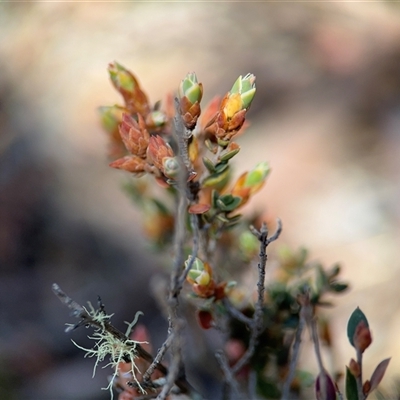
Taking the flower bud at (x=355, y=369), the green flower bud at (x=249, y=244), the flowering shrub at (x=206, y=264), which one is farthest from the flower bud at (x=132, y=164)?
the flower bud at (x=355, y=369)

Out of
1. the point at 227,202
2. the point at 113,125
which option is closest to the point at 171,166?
the point at 227,202

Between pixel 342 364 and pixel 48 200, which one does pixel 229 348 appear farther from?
pixel 48 200

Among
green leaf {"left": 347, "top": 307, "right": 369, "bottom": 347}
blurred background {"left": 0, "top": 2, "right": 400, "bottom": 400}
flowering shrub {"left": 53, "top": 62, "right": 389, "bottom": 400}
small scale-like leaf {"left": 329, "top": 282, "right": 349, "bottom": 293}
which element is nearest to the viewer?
flowering shrub {"left": 53, "top": 62, "right": 389, "bottom": 400}

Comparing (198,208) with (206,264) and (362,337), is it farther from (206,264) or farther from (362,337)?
(362,337)

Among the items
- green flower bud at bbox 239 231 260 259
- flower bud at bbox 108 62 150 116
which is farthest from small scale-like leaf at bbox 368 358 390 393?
flower bud at bbox 108 62 150 116

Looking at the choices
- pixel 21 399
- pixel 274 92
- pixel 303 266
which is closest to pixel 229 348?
pixel 303 266

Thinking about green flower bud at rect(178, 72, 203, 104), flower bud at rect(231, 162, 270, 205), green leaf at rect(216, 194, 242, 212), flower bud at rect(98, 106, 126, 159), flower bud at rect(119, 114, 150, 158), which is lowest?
green leaf at rect(216, 194, 242, 212)

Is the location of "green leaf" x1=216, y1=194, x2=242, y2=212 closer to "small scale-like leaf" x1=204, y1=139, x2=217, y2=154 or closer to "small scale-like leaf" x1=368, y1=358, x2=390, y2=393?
"small scale-like leaf" x1=204, y1=139, x2=217, y2=154
